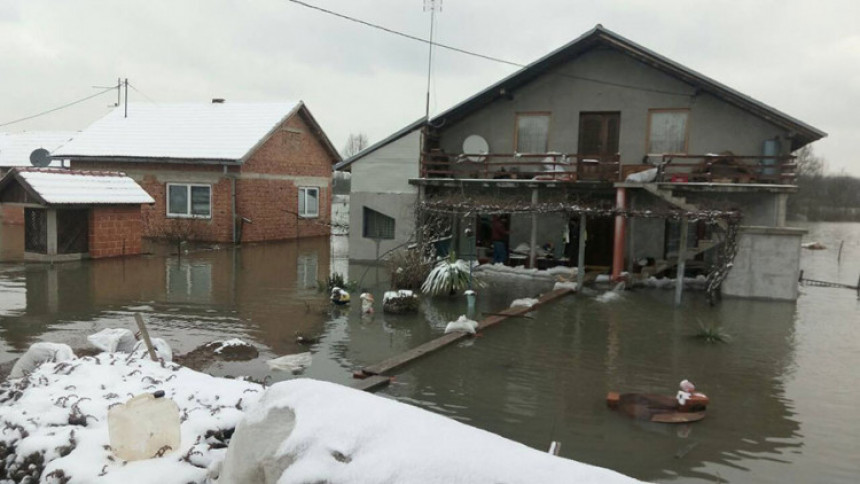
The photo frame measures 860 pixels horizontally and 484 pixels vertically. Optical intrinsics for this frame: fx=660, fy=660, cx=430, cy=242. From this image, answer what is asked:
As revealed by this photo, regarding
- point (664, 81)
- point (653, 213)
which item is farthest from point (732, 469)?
point (664, 81)

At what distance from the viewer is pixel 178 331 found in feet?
34.1

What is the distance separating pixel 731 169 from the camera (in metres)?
17.4

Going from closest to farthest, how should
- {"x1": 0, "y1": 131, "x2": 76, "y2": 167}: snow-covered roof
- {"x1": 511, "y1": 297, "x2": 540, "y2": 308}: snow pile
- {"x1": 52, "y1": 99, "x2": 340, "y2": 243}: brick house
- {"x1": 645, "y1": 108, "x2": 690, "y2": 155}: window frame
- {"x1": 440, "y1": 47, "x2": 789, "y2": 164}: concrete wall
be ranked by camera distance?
{"x1": 511, "y1": 297, "x2": 540, "y2": 308}: snow pile, {"x1": 440, "y1": 47, "x2": 789, "y2": 164}: concrete wall, {"x1": 645, "y1": 108, "x2": 690, "y2": 155}: window frame, {"x1": 52, "y1": 99, "x2": 340, "y2": 243}: brick house, {"x1": 0, "y1": 131, "x2": 76, "y2": 167}: snow-covered roof

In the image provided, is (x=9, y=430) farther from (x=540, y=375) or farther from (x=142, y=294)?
(x=142, y=294)

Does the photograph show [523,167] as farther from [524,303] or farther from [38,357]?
[38,357]

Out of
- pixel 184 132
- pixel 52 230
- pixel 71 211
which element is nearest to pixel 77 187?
pixel 71 211

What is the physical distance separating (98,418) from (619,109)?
Answer: 16618 mm

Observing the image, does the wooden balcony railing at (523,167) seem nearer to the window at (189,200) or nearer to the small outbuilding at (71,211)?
the small outbuilding at (71,211)

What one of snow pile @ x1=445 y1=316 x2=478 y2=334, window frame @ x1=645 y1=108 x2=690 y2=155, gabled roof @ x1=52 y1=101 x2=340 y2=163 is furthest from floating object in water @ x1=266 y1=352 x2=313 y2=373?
gabled roof @ x1=52 y1=101 x2=340 y2=163

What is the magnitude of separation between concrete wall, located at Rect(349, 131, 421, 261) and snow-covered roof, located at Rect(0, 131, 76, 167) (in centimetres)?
2125

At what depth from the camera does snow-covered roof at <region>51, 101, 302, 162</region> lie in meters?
24.0

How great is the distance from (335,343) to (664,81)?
13270mm

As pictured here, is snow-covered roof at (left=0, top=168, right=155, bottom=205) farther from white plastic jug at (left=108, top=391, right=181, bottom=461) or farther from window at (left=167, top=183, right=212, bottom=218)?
white plastic jug at (left=108, top=391, right=181, bottom=461)

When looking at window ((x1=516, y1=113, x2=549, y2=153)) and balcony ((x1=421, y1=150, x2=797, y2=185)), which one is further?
window ((x1=516, y1=113, x2=549, y2=153))
